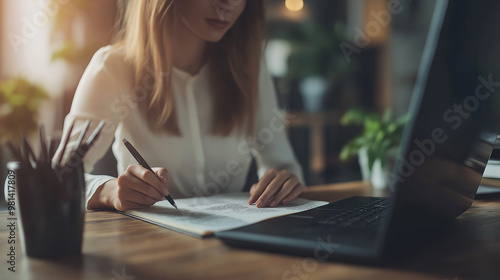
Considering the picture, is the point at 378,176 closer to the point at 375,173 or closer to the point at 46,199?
the point at 375,173

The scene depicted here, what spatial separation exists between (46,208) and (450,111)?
461 millimetres

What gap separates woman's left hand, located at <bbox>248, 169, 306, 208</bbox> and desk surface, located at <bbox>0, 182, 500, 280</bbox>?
0.23 m

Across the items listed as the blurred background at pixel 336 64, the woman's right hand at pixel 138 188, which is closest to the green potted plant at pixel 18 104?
the woman's right hand at pixel 138 188

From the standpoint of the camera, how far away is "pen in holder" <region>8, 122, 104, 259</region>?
0.45m

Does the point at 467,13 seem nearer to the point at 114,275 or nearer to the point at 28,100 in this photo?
the point at 114,275

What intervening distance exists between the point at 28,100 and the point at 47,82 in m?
0.08

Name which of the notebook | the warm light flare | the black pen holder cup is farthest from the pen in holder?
the warm light flare

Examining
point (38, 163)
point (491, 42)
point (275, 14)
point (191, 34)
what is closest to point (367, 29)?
point (275, 14)

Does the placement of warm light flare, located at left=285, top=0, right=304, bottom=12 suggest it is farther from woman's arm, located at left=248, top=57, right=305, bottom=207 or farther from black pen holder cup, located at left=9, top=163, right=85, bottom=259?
black pen holder cup, located at left=9, top=163, right=85, bottom=259

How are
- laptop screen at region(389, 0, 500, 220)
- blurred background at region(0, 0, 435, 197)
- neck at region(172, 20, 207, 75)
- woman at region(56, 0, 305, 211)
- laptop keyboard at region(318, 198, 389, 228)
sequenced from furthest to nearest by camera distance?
1. blurred background at region(0, 0, 435, 197)
2. neck at region(172, 20, 207, 75)
3. woman at region(56, 0, 305, 211)
4. laptop keyboard at region(318, 198, 389, 228)
5. laptop screen at region(389, 0, 500, 220)

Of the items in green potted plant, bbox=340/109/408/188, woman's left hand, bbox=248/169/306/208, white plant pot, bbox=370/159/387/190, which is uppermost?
green potted plant, bbox=340/109/408/188

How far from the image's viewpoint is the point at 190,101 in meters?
1.22

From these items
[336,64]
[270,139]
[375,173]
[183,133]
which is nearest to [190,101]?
[183,133]

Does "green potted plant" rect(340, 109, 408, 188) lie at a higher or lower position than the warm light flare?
lower
